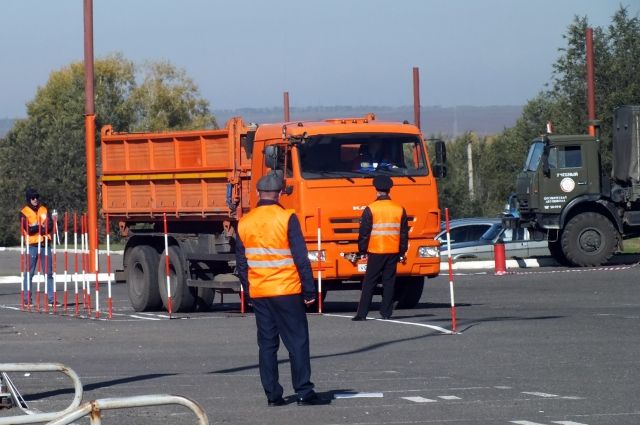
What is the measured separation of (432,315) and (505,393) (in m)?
8.31

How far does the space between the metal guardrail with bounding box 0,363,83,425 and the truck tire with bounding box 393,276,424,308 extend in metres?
10.8

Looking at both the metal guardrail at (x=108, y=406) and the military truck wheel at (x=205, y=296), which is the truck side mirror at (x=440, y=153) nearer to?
the military truck wheel at (x=205, y=296)

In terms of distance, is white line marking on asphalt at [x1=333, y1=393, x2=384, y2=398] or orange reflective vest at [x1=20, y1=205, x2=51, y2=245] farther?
orange reflective vest at [x1=20, y1=205, x2=51, y2=245]

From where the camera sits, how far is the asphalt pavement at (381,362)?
32.9 feet

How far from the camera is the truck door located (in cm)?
3136

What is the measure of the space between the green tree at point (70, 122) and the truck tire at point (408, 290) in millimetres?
40771

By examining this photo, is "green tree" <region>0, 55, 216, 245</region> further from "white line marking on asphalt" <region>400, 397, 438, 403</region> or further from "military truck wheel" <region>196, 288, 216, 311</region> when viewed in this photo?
"white line marking on asphalt" <region>400, 397, 438, 403</region>

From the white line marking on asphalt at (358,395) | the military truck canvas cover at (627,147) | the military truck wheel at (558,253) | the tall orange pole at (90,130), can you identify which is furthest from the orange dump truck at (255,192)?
the military truck canvas cover at (627,147)

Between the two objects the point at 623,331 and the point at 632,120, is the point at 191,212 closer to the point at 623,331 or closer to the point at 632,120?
the point at 623,331

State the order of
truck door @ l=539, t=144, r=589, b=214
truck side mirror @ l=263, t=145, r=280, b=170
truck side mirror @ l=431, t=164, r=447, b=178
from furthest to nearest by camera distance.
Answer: truck door @ l=539, t=144, r=589, b=214, truck side mirror @ l=431, t=164, r=447, b=178, truck side mirror @ l=263, t=145, r=280, b=170

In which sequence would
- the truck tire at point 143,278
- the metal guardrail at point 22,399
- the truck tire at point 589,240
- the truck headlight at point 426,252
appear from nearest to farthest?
the metal guardrail at point 22,399 → the truck headlight at point 426,252 → the truck tire at point 143,278 → the truck tire at point 589,240

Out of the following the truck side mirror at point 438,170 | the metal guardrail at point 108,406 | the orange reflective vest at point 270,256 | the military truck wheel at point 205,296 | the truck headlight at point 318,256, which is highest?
the truck side mirror at point 438,170

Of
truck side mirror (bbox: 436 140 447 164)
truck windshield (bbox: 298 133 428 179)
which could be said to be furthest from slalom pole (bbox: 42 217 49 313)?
truck side mirror (bbox: 436 140 447 164)

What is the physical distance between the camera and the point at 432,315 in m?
19.2
